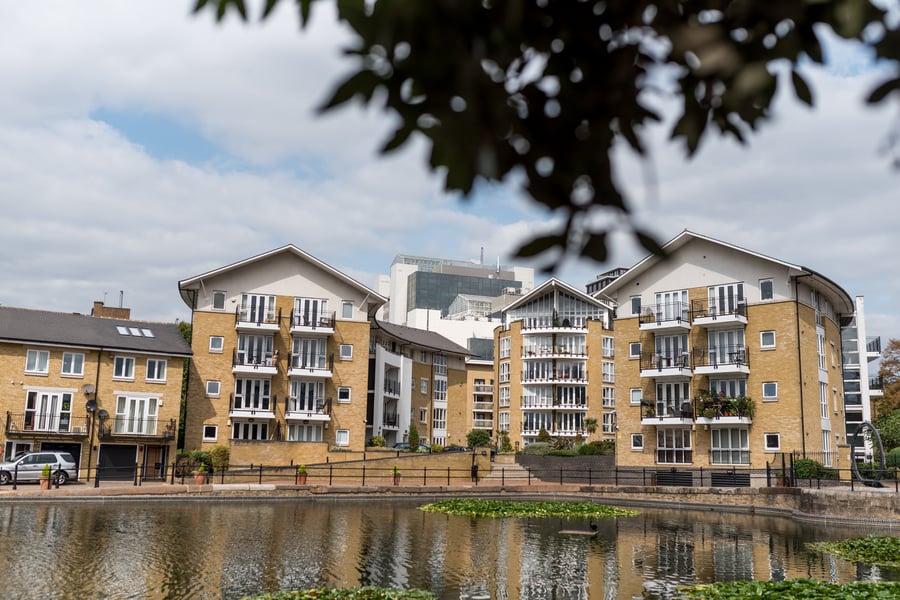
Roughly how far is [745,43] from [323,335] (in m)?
45.4

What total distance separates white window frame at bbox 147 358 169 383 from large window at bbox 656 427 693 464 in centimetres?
2660

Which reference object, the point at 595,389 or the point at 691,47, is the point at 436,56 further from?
the point at 595,389

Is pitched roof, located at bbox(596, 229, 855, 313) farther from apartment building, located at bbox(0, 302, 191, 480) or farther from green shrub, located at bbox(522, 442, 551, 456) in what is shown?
apartment building, located at bbox(0, 302, 191, 480)

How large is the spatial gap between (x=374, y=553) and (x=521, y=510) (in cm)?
1131

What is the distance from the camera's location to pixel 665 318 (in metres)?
44.3

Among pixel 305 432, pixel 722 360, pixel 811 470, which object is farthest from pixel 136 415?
pixel 811 470

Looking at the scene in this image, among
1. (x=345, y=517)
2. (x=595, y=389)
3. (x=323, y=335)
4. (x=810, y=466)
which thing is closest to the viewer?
(x=345, y=517)

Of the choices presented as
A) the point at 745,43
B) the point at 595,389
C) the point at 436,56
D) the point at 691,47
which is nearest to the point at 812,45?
the point at 745,43

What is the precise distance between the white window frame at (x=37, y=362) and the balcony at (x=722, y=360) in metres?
32.9

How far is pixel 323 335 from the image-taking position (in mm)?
47094

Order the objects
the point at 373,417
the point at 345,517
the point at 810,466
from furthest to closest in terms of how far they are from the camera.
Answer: the point at 373,417
the point at 810,466
the point at 345,517

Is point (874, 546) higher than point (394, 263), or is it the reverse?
point (394, 263)

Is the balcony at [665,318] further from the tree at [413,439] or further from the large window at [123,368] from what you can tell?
the large window at [123,368]

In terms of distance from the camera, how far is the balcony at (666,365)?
42.9m
